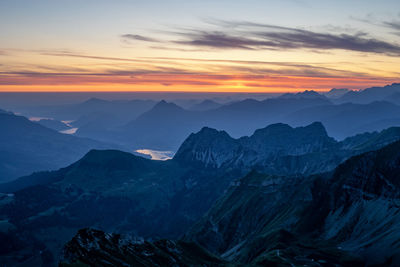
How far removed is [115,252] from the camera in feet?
523

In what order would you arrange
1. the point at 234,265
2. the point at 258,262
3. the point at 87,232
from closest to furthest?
the point at 87,232
the point at 258,262
the point at 234,265

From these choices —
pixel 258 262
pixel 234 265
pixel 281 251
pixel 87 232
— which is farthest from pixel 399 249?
pixel 87 232

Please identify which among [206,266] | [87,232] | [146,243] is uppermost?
[87,232]

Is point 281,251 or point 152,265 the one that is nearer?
point 152,265

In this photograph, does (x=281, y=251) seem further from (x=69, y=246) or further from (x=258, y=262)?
(x=69, y=246)

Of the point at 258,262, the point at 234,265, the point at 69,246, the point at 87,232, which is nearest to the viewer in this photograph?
the point at 69,246

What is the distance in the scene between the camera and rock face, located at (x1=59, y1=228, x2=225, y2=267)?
471ft

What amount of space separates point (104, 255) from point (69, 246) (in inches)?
584

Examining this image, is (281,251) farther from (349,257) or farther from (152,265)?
(152,265)

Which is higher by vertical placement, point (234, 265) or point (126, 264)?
point (126, 264)

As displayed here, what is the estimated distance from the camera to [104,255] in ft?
500

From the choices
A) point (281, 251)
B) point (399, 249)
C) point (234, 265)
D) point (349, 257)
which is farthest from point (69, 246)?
point (399, 249)

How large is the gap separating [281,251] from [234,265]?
26.8 metres

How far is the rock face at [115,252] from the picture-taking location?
5655 inches
